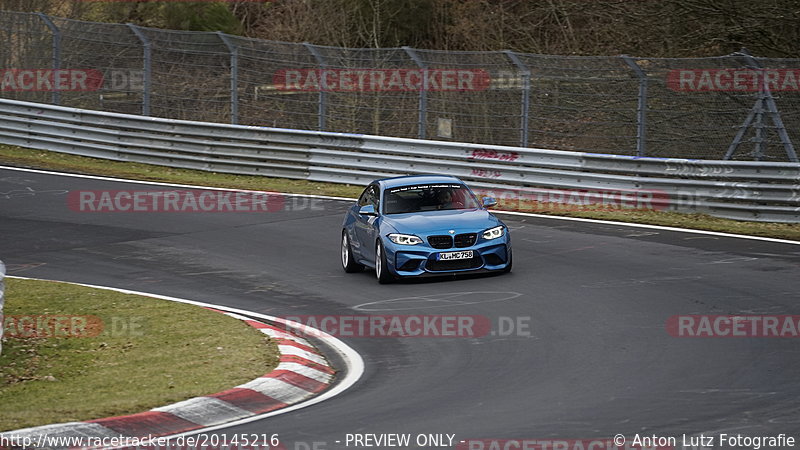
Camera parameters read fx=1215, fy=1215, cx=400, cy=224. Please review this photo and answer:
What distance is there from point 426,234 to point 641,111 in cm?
752

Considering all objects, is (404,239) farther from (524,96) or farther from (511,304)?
(524,96)

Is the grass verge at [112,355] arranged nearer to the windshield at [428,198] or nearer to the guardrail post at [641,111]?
the windshield at [428,198]

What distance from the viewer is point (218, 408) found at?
940 centimetres

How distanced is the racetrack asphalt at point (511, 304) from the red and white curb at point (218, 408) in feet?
1.32

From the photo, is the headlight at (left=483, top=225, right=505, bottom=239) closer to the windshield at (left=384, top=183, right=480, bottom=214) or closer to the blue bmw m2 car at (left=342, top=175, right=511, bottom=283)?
the blue bmw m2 car at (left=342, top=175, right=511, bottom=283)

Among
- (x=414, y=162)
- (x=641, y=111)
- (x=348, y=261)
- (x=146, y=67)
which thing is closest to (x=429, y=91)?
(x=414, y=162)

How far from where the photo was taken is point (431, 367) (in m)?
10.9

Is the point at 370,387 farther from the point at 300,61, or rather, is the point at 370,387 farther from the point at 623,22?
the point at 623,22

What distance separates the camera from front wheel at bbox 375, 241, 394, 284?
1531cm

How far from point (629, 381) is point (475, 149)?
13477mm

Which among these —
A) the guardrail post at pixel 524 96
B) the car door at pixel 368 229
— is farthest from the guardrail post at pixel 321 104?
the car door at pixel 368 229

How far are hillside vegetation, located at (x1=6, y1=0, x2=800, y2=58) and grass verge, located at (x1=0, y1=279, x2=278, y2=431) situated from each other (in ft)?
49.5

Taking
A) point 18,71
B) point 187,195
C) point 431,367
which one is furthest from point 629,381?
point 18,71

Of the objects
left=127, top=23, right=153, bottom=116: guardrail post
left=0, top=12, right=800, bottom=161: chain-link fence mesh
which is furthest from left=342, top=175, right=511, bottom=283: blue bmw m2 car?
left=127, top=23, right=153, bottom=116: guardrail post
